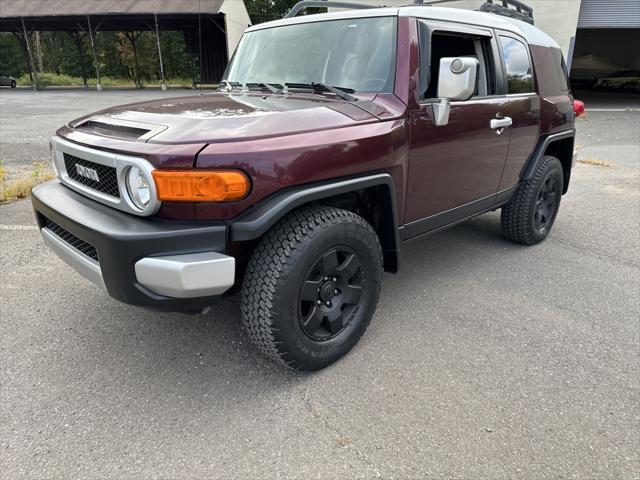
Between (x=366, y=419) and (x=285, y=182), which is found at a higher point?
(x=285, y=182)

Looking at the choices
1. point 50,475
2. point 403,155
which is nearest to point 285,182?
point 403,155

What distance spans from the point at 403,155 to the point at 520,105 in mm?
1639

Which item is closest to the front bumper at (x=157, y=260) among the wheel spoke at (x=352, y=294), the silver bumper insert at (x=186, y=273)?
the silver bumper insert at (x=186, y=273)

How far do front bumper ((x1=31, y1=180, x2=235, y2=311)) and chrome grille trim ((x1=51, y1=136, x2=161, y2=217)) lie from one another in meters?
0.06

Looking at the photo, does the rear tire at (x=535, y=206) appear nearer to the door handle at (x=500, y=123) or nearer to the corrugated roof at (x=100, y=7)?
the door handle at (x=500, y=123)

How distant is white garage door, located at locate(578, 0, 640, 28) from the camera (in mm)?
16750

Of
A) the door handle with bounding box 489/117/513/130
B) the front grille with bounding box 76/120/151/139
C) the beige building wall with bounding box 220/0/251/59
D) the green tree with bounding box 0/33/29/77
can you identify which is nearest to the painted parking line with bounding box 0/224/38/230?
the front grille with bounding box 76/120/151/139

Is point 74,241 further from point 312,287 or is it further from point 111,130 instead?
point 312,287

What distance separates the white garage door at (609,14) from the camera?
16750mm

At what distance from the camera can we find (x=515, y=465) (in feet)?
6.61

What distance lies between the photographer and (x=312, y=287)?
2438mm

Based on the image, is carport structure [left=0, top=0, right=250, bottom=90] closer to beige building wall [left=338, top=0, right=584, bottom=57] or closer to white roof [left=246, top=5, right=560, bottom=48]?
beige building wall [left=338, top=0, right=584, bottom=57]

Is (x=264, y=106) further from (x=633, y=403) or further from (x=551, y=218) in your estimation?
(x=551, y=218)

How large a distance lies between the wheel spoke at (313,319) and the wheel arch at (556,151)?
8.79 ft
